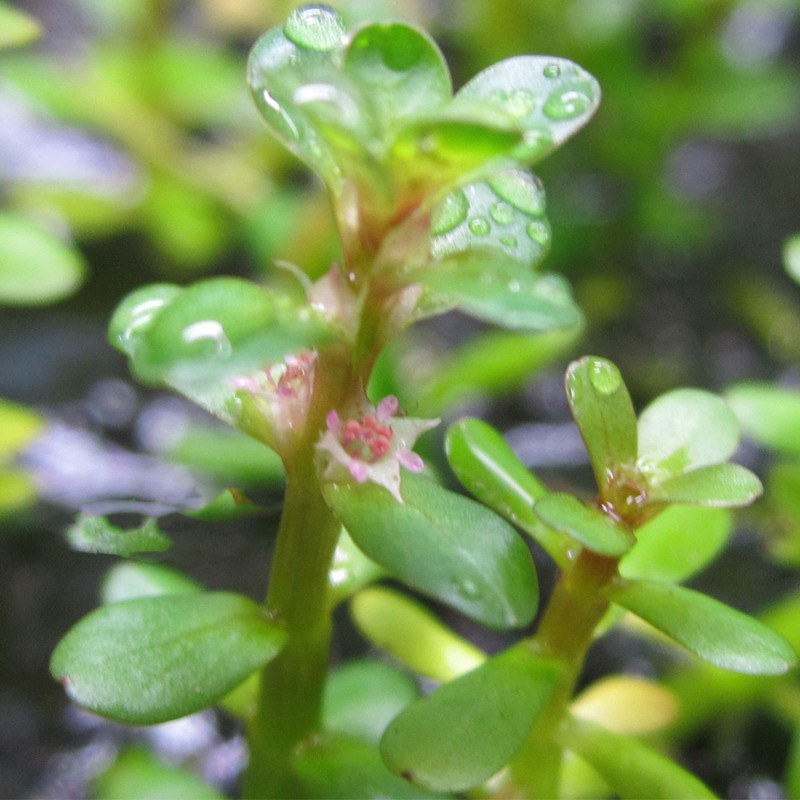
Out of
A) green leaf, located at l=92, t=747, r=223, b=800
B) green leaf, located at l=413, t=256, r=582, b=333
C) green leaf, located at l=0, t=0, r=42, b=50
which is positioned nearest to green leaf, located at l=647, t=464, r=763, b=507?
green leaf, located at l=413, t=256, r=582, b=333

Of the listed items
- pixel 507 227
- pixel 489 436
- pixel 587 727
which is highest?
pixel 507 227

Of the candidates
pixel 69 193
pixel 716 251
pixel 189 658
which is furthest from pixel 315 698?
pixel 716 251

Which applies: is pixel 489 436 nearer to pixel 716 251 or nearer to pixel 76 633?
pixel 76 633

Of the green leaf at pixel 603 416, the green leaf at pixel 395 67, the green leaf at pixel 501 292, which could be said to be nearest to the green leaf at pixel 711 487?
the green leaf at pixel 603 416

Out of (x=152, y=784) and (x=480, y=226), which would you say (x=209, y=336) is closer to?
(x=480, y=226)

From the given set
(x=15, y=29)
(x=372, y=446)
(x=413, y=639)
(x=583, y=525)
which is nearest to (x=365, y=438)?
(x=372, y=446)

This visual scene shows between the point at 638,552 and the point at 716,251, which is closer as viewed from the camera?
the point at 638,552
